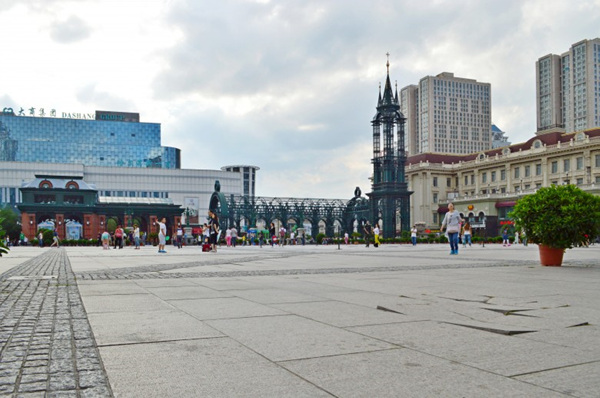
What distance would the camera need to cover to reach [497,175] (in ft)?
336

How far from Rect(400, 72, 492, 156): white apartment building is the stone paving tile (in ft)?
611

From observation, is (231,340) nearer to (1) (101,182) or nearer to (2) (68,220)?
(2) (68,220)

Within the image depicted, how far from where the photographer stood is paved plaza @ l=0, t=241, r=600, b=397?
3094 mm

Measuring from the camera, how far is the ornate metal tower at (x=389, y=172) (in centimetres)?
5662

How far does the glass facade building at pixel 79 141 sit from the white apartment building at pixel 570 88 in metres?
111

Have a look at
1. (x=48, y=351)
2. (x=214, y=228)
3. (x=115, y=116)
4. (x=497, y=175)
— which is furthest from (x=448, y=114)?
(x=48, y=351)


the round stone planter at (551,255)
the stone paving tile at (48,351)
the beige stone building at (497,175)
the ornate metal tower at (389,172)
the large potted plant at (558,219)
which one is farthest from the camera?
the beige stone building at (497,175)

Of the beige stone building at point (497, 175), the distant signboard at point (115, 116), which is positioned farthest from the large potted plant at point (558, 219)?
the distant signboard at point (115, 116)

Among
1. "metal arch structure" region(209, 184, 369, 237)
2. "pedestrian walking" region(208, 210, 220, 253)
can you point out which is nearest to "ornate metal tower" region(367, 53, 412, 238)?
"metal arch structure" region(209, 184, 369, 237)

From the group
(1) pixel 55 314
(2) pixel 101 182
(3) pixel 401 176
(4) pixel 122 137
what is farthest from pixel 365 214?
(4) pixel 122 137

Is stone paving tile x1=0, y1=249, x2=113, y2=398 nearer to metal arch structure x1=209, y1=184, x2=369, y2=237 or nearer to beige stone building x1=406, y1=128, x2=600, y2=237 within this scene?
metal arch structure x1=209, y1=184, x2=369, y2=237

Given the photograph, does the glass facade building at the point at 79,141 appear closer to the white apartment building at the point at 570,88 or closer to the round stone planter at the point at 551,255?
the white apartment building at the point at 570,88

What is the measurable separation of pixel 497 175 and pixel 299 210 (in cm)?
5432

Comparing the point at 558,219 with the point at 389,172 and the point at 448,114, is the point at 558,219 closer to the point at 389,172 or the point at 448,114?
the point at 389,172
